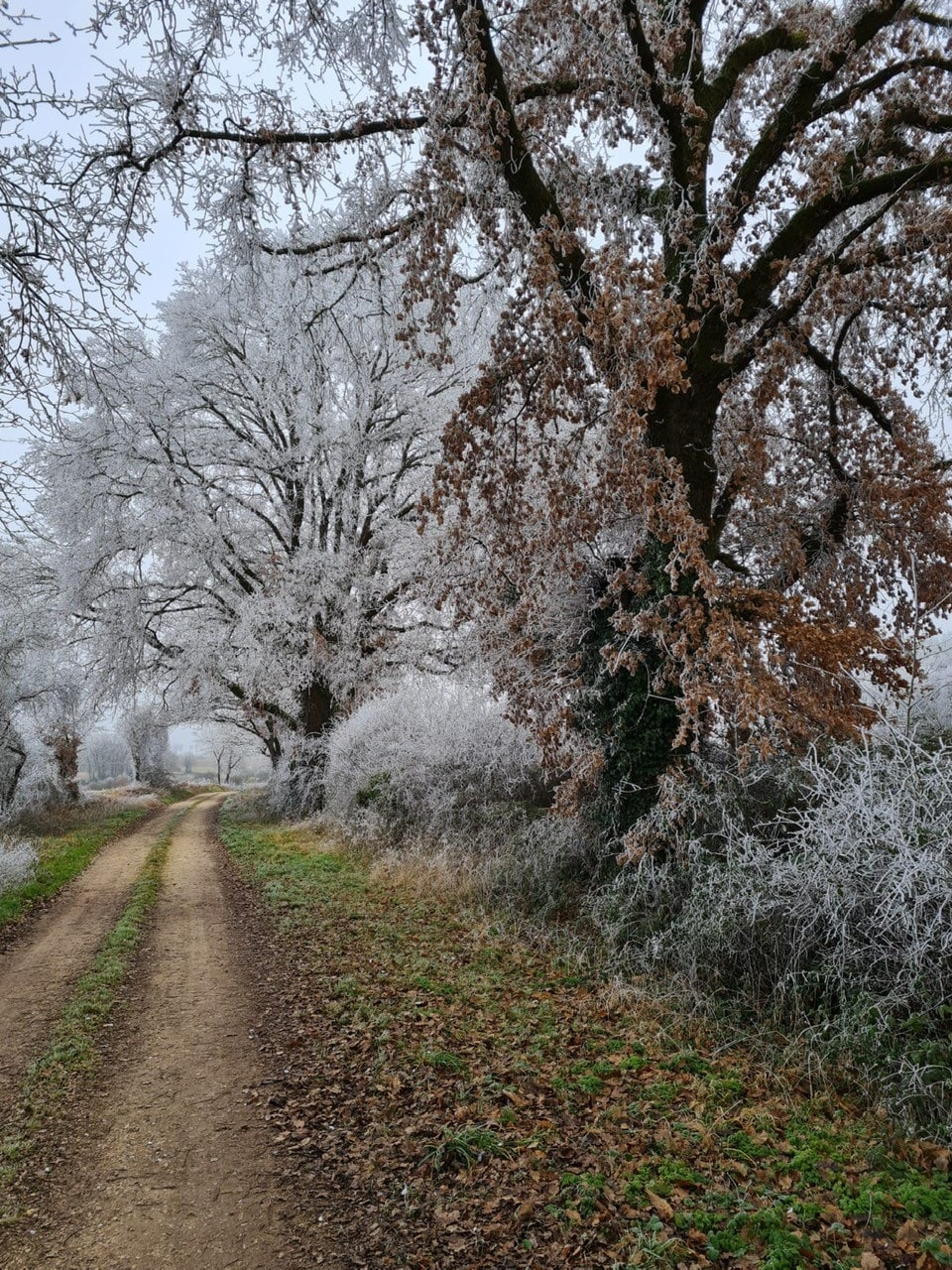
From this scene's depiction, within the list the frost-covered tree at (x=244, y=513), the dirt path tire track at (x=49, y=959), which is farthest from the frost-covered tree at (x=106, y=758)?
the dirt path tire track at (x=49, y=959)

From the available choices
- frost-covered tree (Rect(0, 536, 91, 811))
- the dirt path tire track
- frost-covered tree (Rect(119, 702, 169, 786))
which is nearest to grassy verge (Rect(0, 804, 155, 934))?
the dirt path tire track

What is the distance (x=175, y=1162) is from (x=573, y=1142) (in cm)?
214

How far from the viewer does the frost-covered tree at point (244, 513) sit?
1452cm

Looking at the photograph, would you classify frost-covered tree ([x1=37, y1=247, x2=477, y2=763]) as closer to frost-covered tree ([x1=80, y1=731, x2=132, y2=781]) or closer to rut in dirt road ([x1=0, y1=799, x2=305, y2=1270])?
rut in dirt road ([x1=0, y1=799, x2=305, y2=1270])

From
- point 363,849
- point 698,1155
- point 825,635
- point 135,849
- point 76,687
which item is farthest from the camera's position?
point 76,687

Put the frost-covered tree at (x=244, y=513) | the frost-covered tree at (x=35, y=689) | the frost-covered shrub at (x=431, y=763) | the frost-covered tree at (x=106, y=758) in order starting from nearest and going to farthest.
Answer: the frost-covered shrub at (x=431, y=763), the frost-covered tree at (x=244, y=513), the frost-covered tree at (x=35, y=689), the frost-covered tree at (x=106, y=758)

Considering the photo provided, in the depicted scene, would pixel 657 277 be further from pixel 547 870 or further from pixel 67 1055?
pixel 67 1055

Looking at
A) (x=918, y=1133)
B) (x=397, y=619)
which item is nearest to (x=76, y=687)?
(x=397, y=619)

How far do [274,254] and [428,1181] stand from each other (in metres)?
8.23

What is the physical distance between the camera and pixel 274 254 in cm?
783

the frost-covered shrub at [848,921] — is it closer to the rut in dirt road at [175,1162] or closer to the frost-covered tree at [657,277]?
the frost-covered tree at [657,277]

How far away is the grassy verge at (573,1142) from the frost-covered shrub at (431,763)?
4037 millimetres

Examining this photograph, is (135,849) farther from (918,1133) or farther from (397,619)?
(918,1133)

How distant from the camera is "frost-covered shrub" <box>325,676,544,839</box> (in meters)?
10.5
